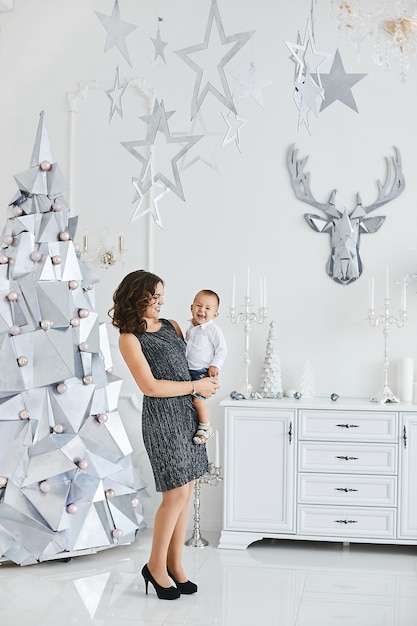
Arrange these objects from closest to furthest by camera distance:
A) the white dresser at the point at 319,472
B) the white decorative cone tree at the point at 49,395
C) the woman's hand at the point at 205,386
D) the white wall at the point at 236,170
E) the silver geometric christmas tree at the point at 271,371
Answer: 1. the woman's hand at the point at 205,386
2. the white decorative cone tree at the point at 49,395
3. the white dresser at the point at 319,472
4. the silver geometric christmas tree at the point at 271,371
5. the white wall at the point at 236,170

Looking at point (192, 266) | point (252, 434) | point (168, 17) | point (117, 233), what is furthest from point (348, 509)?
point (168, 17)

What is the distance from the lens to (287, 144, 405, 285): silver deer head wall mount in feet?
15.8

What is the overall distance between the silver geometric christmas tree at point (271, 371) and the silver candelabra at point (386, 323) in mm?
541

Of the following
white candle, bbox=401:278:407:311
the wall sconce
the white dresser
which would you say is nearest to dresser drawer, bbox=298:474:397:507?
the white dresser

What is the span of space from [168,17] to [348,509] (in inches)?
119

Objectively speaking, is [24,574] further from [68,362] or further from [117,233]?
[117,233]

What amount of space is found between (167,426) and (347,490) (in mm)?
1406

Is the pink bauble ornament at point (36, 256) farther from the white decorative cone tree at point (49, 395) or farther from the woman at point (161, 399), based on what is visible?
the woman at point (161, 399)

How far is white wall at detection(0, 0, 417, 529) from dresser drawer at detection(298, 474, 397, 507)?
0.55m

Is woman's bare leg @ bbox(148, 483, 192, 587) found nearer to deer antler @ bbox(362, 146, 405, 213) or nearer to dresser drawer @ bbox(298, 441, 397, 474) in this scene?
dresser drawer @ bbox(298, 441, 397, 474)

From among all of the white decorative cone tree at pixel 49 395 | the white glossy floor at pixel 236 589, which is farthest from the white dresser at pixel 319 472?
the white decorative cone tree at pixel 49 395

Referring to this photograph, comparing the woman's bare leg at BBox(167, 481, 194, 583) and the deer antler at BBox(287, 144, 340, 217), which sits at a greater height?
the deer antler at BBox(287, 144, 340, 217)

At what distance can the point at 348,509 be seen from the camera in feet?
14.7

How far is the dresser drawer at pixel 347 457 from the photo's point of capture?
4477mm
